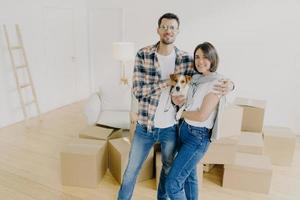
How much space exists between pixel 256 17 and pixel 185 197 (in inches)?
126

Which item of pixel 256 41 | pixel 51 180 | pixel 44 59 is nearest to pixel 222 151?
pixel 51 180

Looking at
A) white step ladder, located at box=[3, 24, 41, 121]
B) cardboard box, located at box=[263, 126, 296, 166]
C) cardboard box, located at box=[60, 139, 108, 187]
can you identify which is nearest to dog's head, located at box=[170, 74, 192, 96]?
cardboard box, located at box=[60, 139, 108, 187]

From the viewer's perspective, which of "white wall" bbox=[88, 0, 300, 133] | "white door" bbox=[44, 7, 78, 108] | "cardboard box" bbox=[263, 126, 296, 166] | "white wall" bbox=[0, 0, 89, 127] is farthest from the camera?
"white door" bbox=[44, 7, 78, 108]

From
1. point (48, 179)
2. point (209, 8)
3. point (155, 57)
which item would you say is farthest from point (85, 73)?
point (155, 57)

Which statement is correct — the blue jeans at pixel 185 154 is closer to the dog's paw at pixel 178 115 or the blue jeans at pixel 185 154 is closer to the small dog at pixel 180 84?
the dog's paw at pixel 178 115

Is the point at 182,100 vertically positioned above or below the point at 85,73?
above

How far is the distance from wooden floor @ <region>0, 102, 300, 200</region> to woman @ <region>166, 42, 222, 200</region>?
0.82m

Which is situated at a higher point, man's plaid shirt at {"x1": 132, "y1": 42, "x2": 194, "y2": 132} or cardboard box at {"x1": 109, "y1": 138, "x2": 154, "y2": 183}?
man's plaid shirt at {"x1": 132, "y1": 42, "x2": 194, "y2": 132}

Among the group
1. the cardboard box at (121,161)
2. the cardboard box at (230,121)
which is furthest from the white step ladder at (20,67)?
the cardboard box at (230,121)

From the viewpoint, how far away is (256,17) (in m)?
3.97

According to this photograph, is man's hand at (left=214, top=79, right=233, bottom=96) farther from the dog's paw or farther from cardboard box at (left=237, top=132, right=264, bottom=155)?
cardboard box at (left=237, top=132, right=264, bottom=155)

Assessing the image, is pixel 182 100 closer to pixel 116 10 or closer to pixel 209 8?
pixel 209 8

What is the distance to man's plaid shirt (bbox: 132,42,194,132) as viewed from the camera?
1.71 metres

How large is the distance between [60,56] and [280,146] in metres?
3.99
